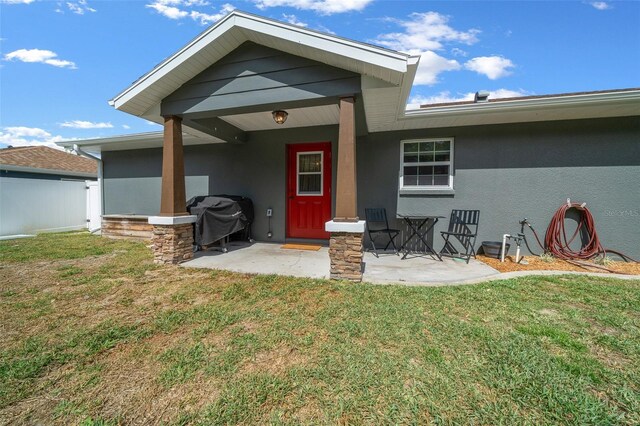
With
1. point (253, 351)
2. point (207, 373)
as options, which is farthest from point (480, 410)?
point (207, 373)

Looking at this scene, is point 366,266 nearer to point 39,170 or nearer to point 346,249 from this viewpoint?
point 346,249

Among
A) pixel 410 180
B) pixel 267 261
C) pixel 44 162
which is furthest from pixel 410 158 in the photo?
pixel 44 162

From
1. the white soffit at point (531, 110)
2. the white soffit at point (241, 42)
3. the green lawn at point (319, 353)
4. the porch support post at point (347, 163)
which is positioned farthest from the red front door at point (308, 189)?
the green lawn at point (319, 353)

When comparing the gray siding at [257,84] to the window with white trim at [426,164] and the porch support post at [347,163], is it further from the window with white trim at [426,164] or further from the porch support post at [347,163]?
the window with white trim at [426,164]

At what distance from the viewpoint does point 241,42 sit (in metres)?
3.75

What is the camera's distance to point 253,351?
1.93 meters

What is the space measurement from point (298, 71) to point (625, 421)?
4.29m

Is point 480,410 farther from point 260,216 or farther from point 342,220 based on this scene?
point 260,216

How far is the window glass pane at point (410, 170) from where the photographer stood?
5383mm

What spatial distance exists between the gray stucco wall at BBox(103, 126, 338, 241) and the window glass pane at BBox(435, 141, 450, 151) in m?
2.15

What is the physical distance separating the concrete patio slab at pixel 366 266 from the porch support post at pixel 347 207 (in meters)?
0.33

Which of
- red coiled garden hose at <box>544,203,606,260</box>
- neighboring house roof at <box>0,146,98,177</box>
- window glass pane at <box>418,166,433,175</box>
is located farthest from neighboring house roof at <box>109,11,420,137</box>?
neighboring house roof at <box>0,146,98,177</box>

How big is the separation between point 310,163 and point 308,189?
2.05ft

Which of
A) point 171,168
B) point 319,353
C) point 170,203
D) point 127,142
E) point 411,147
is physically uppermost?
→ point 127,142
